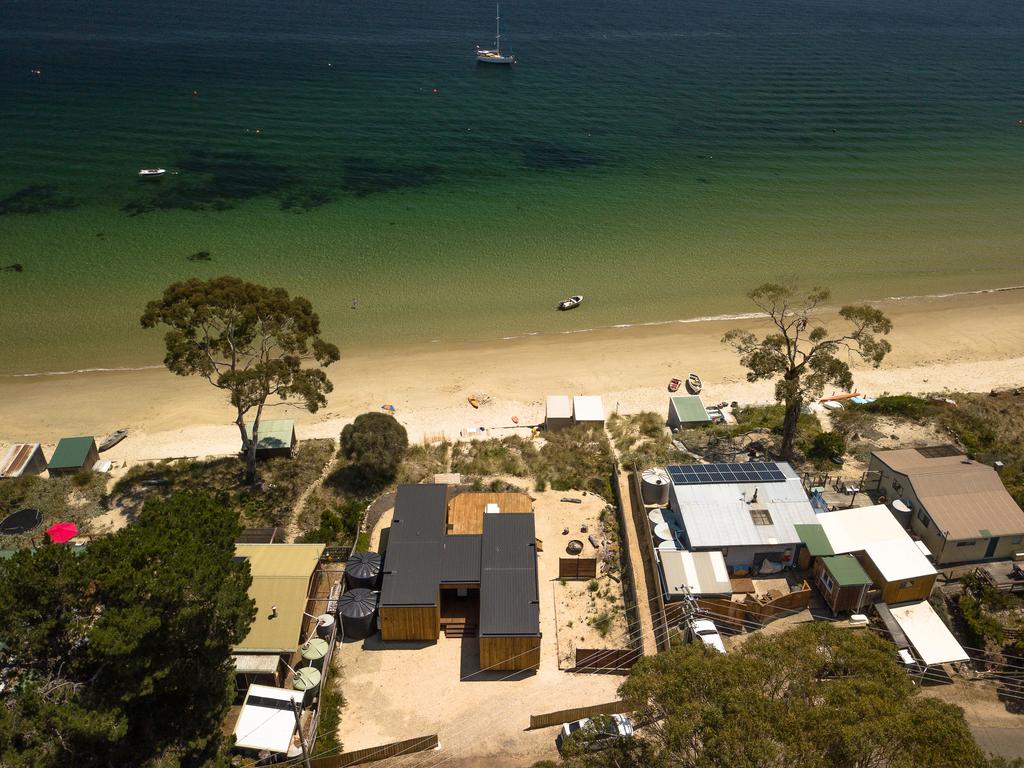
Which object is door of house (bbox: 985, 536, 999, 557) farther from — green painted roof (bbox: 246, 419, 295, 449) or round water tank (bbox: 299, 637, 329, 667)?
green painted roof (bbox: 246, 419, 295, 449)

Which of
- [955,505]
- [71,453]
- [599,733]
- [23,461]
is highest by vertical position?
[71,453]

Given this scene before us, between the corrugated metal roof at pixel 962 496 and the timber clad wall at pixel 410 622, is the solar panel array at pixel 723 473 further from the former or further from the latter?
the timber clad wall at pixel 410 622

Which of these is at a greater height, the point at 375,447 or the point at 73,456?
the point at 73,456

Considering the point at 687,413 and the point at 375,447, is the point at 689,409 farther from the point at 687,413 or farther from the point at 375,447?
the point at 375,447

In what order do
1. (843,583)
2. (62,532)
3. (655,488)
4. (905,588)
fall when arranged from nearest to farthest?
(843,583), (905,588), (62,532), (655,488)

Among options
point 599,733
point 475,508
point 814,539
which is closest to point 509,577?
point 475,508

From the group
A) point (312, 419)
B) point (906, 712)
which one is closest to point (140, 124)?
point (312, 419)
